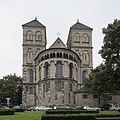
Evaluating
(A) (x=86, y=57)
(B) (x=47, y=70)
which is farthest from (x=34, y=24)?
(B) (x=47, y=70)

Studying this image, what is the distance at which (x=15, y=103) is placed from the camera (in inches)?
4072

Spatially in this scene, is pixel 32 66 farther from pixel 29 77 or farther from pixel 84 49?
pixel 84 49

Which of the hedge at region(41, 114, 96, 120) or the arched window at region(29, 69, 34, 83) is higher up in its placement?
the arched window at region(29, 69, 34, 83)

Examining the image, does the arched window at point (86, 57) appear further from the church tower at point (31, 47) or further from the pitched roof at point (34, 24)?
the pitched roof at point (34, 24)

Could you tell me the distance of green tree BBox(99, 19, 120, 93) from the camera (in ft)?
136

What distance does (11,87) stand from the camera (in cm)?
9688

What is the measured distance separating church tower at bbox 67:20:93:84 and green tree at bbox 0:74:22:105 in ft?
69.1

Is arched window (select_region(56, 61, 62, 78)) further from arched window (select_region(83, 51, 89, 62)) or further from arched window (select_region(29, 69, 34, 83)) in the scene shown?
arched window (select_region(83, 51, 89, 62))

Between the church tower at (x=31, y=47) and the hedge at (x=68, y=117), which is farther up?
the church tower at (x=31, y=47)

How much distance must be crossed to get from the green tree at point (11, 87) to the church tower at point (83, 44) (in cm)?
2106

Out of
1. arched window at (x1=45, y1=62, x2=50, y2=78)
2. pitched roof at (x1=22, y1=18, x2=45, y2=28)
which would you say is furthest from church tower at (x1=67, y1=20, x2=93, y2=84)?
arched window at (x1=45, y1=62, x2=50, y2=78)

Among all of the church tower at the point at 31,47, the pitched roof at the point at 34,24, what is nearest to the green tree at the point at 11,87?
the church tower at the point at 31,47

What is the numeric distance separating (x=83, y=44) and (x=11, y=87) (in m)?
27.4

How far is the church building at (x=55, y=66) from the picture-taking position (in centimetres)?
8419
